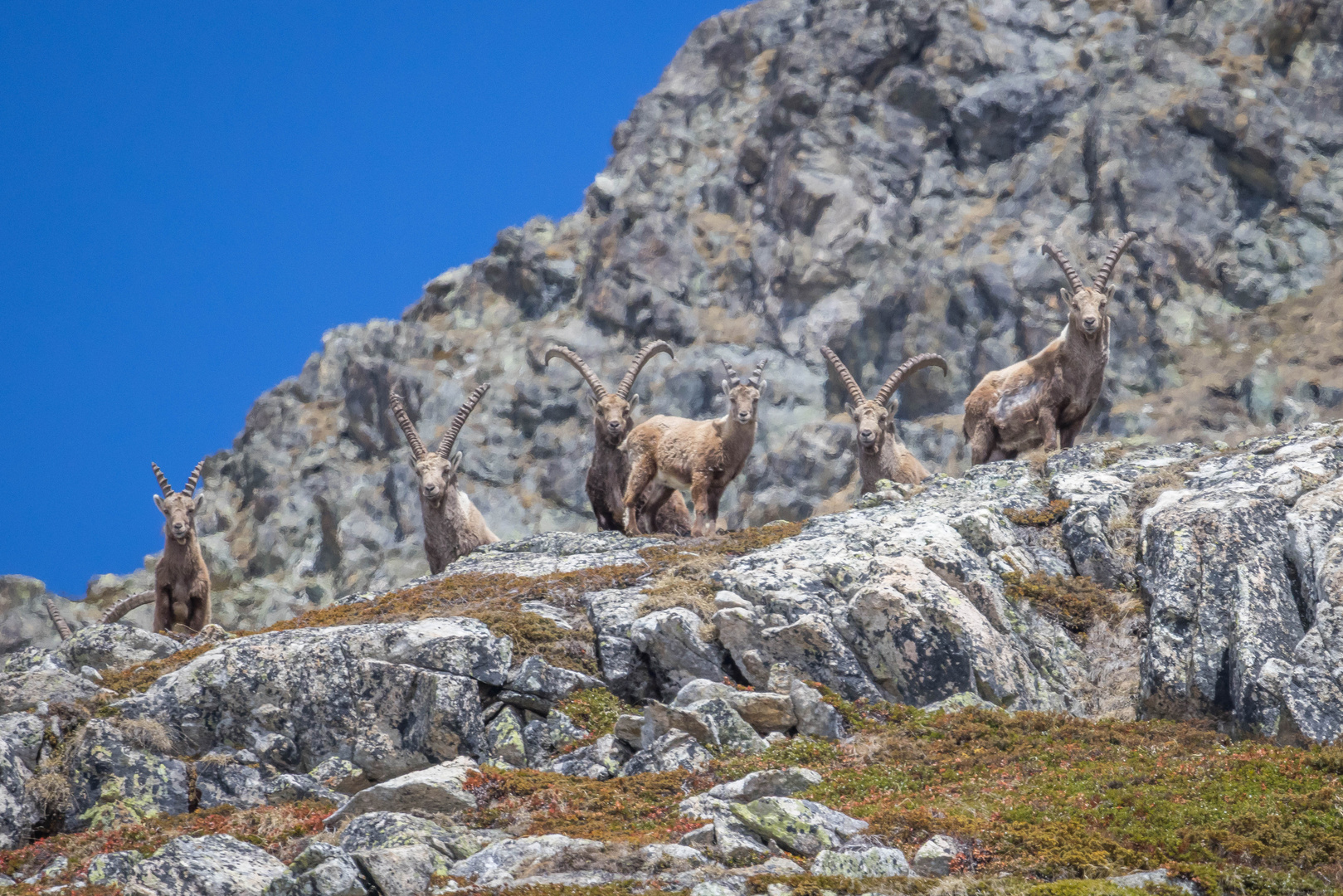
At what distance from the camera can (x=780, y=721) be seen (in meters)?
14.5

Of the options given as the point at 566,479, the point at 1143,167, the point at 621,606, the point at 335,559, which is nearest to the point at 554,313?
the point at 566,479

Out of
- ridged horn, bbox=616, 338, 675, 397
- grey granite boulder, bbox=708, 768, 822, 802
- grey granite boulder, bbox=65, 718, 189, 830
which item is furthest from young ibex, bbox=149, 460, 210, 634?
grey granite boulder, bbox=708, 768, 822, 802

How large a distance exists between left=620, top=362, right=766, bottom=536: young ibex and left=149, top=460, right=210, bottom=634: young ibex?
27.0 ft

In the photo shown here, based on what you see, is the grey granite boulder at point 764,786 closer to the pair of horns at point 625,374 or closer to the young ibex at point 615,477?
the young ibex at point 615,477

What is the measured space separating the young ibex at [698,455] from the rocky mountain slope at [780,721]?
11.9 ft

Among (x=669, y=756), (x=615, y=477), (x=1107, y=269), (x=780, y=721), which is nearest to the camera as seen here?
(x=669, y=756)

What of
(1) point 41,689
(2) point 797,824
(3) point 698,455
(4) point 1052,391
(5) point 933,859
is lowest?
(5) point 933,859

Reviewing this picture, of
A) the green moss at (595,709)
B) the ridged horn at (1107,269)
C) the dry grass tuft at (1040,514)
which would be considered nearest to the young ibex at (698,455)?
the dry grass tuft at (1040,514)

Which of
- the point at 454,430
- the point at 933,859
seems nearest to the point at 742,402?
the point at 454,430

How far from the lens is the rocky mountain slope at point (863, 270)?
67812 mm

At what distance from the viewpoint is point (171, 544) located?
949 inches

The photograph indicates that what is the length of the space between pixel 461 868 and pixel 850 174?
75526mm

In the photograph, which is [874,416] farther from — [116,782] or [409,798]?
[116,782]

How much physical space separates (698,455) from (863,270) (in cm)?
5653
